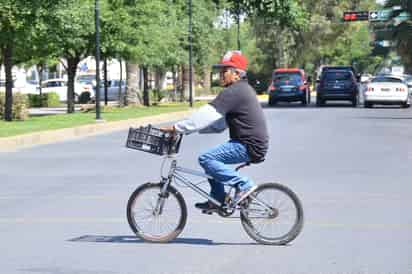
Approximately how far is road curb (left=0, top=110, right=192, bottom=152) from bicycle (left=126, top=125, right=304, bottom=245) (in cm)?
1267

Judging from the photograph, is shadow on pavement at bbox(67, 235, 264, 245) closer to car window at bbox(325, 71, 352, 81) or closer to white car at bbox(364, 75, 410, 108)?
white car at bbox(364, 75, 410, 108)

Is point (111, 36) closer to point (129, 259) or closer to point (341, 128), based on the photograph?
point (341, 128)

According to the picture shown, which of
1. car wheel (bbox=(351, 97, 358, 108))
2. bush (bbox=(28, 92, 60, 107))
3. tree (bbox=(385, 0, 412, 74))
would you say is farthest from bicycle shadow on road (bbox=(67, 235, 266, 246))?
tree (bbox=(385, 0, 412, 74))

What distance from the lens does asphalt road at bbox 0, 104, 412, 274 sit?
27.7 feet

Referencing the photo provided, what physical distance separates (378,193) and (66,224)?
4.50 m

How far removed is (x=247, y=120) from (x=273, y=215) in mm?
897

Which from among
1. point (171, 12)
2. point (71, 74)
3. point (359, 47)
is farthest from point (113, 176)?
point (359, 47)

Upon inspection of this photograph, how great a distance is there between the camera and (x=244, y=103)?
8.97m

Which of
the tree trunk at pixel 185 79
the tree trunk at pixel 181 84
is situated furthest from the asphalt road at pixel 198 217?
the tree trunk at pixel 181 84

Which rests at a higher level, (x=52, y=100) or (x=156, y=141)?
(x=156, y=141)

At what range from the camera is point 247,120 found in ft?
29.6

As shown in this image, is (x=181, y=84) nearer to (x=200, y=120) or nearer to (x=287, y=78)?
(x=287, y=78)

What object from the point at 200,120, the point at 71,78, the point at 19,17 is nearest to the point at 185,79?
the point at 71,78

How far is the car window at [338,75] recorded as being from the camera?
46.0 m
